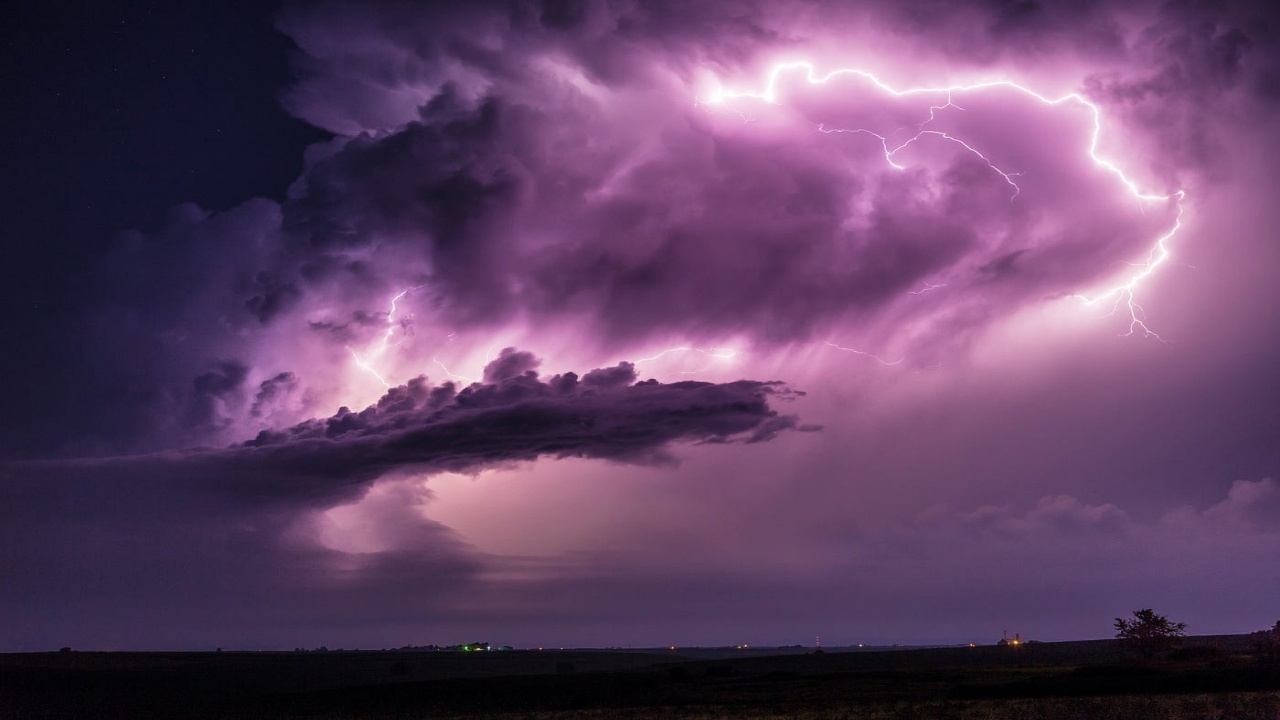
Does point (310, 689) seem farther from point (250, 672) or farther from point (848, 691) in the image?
point (848, 691)

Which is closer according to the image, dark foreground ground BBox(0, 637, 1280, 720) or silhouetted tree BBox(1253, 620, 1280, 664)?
dark foreground ground BBox(0, 637, 1280, 720)

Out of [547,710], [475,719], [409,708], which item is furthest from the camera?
[409,708]

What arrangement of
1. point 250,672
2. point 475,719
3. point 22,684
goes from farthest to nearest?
point 250,672 < point 22,684 < point 475,719

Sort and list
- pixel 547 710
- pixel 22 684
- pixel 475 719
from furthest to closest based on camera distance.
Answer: pixel 22 684 < pixel 547 710 < pixel 475 719

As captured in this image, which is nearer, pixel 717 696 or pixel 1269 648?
pixel 717 696

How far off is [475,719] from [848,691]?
2411 cm

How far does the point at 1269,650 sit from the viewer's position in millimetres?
64438

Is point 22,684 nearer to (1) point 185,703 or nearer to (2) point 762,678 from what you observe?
(1) point 185,703

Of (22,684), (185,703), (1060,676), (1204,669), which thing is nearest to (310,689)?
(185,703)

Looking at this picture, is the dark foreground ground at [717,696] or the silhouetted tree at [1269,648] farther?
the silhouetted tree at [1269,648]

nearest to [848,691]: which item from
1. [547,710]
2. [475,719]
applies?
[547,710]

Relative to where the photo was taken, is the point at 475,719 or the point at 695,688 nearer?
the point at 475,719

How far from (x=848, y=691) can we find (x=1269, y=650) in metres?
29.6

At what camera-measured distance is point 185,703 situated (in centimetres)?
6550
